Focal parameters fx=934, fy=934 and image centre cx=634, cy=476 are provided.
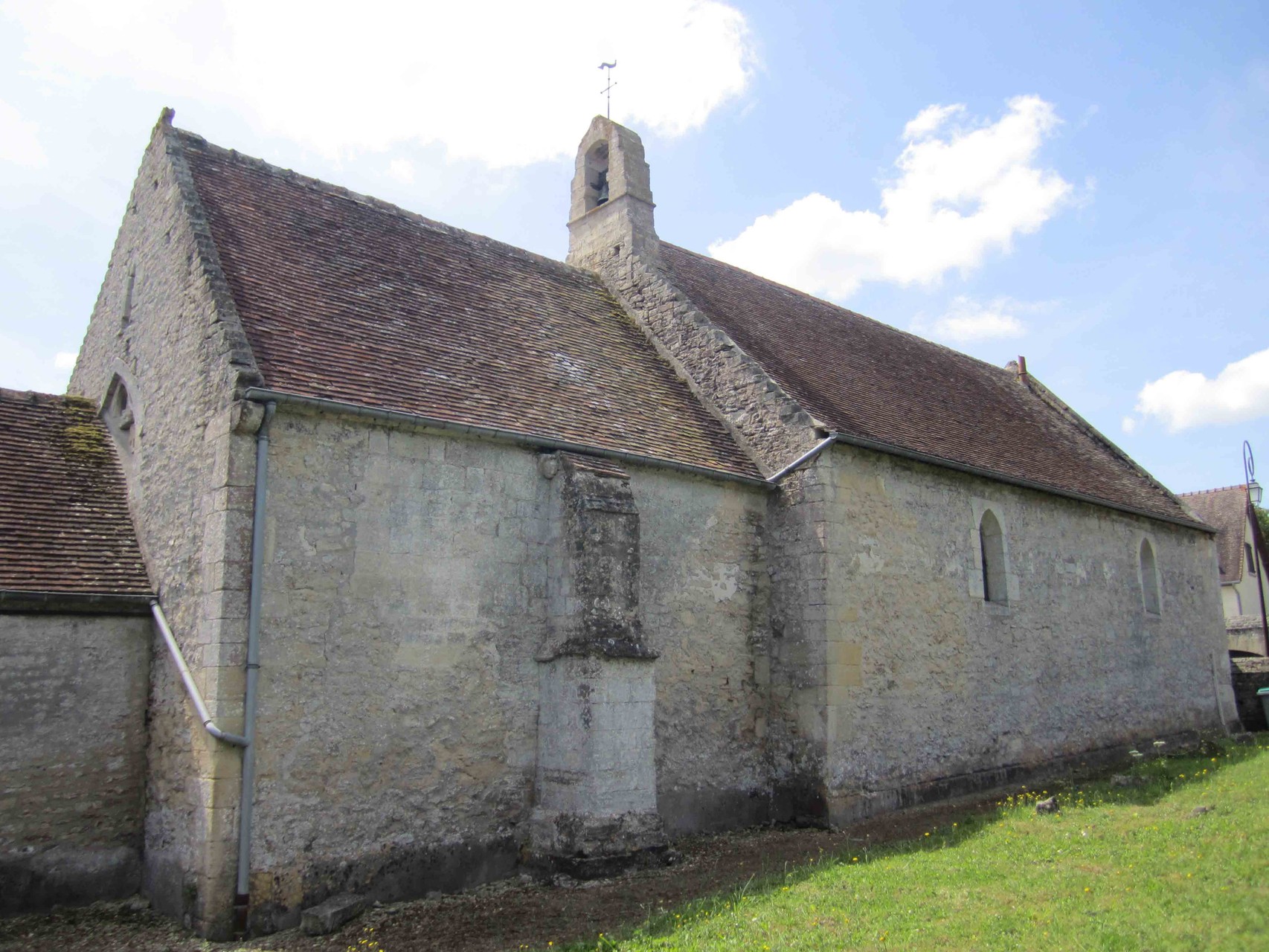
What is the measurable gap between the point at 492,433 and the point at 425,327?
2171 mm

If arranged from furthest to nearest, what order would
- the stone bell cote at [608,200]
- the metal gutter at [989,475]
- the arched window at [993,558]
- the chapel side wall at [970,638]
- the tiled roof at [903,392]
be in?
the stone bell cote at [608,200], the arched window at [993,558], the tiled roof at [903,392], the metal gutter at [989,475], the chapel side wall at [970,638]

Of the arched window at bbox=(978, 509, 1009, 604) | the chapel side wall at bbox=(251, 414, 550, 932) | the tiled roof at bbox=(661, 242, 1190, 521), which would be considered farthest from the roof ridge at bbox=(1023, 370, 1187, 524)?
the chapel side wall at bbox=(251, 414, 550, 932)

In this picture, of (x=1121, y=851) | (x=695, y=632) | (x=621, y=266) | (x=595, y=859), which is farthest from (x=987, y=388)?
(x=595, y=859)

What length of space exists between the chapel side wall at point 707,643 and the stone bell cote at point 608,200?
17.5ft

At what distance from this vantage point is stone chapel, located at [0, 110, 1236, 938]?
769cm

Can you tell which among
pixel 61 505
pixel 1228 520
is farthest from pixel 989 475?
pixel 1228 520

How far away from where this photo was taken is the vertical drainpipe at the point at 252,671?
703 centimetres

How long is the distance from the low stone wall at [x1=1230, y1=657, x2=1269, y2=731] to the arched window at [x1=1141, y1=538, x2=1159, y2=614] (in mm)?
4512

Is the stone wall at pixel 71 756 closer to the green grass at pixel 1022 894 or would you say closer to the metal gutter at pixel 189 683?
the metal gutter at pixel 189 683

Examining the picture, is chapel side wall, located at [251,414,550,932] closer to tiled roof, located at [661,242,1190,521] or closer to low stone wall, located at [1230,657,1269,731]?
tiled roof, located at [661,242,1190,521]

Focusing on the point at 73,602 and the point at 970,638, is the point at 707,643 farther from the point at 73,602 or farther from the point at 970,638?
the point at 73,602

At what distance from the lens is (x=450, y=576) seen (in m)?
8.69

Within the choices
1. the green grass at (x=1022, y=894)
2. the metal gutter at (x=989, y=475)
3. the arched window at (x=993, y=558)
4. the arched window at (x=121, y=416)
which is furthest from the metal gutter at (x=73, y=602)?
the arched window at (x=993, y=558)

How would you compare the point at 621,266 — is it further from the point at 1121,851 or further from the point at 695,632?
the point at 1121,851
